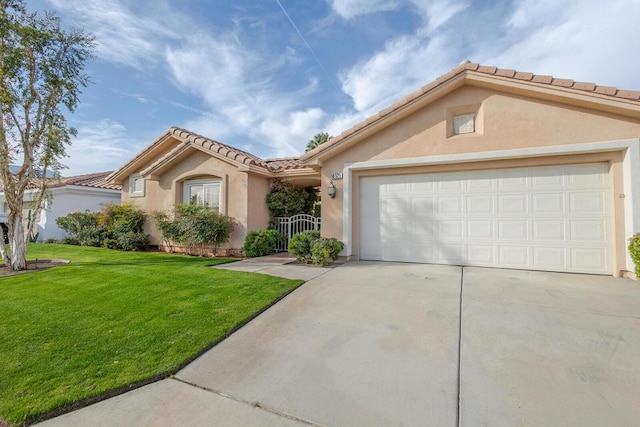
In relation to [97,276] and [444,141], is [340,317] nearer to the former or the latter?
[444,141]

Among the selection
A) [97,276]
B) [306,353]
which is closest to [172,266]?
[97,276]

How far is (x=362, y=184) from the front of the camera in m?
9.32

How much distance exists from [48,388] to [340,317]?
3572 millimetres

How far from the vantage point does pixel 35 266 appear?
8508 mm

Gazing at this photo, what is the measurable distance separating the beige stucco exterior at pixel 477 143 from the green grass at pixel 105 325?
4.32m

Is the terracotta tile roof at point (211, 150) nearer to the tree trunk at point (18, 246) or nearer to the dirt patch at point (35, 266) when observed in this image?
the dirt patch at point (35, 266)

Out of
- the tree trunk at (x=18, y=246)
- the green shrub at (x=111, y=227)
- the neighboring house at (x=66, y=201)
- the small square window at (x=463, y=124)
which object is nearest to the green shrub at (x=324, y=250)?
the small square window at (x=463, y=124)

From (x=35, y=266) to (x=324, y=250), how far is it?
29.5 ft

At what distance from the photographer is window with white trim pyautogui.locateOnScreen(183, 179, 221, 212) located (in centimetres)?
1199

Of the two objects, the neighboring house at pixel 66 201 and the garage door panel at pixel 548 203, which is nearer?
the garage door panel at pixel 548 203

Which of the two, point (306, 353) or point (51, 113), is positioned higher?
point (51, 113)

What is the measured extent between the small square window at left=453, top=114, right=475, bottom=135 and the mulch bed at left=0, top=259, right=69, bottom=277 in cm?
1303

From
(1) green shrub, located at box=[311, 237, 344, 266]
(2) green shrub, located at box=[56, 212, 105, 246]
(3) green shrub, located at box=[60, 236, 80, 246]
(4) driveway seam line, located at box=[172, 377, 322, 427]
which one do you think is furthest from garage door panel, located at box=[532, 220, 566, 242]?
(3) green shrub, located at box=[60, 236, 80, 246]

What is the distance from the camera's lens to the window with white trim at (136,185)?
545 inches
